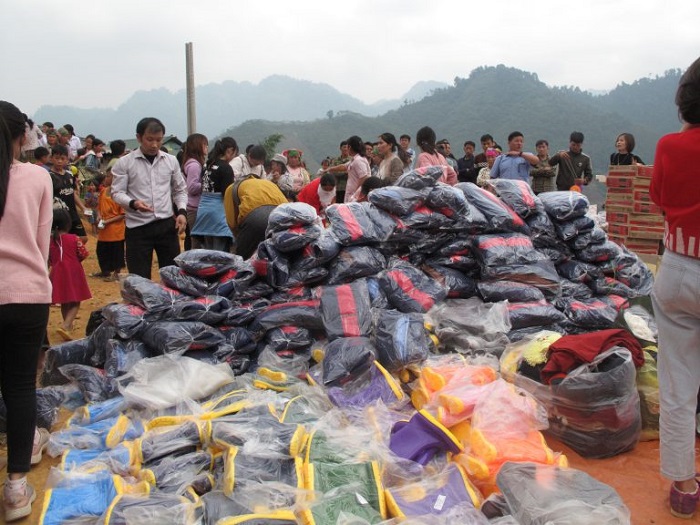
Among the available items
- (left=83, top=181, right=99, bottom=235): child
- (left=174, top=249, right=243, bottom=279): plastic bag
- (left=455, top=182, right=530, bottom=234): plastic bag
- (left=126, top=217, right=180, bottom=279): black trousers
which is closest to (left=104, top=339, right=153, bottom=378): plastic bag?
(left=174, top=249, right=243, bottom=279): plastic bag

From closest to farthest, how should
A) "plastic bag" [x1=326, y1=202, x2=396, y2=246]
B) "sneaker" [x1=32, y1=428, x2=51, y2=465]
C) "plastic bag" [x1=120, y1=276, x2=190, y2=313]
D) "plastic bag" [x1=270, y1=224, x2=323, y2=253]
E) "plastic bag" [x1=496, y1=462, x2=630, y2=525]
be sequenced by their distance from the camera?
"plastic bag" [x1=496, y1=462, x2=630, y2=525], "sneaker" [x1=32, y1=428, x2=51, y2=465], "plastic bag" [x1=120, y1=276, x2=190, y2=313], "plastic bag" [x1=270, y1=224, x2=323, y2=253], "plastic bag" [x1=326, y1=202, x2=396, y2=246]

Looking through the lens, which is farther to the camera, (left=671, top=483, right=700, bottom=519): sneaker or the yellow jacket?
the yellow jacket

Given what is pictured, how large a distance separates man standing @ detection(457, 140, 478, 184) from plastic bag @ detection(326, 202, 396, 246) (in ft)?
22.8

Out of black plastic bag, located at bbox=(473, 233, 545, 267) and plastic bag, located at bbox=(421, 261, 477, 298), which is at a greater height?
black plastic bag, located at bbox=(473, 233, 545, 267)

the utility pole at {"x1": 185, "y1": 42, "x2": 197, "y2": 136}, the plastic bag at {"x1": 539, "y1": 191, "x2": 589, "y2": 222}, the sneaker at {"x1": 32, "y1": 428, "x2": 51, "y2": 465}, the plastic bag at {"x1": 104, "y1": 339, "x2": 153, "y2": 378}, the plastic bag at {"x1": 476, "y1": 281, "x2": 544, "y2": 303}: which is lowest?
the sneaker at {"x1": 32, "y1": 428, "x2": 51, "y2": 465}

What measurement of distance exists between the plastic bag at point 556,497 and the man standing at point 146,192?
301cm

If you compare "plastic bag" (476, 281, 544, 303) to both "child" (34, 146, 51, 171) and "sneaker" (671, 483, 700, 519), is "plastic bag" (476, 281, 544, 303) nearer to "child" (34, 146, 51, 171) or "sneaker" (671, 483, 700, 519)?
"sneaker" (671, 483, 700, 519)

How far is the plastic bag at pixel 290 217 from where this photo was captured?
3.86 metres

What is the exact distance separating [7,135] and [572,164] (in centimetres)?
784

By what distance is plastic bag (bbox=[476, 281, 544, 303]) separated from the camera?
3836 millimetres

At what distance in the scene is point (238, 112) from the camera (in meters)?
77.1

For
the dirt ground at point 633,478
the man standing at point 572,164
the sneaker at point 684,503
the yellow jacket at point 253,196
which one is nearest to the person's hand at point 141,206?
the yellow jacket at point 253,196

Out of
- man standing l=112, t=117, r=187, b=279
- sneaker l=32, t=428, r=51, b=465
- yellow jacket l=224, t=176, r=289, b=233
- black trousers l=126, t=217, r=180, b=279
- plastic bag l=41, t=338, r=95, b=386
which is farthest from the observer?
yellow jacket l=224, t=176, r=289, b=233

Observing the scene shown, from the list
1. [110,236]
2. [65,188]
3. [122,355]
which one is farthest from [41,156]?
[122,355]
